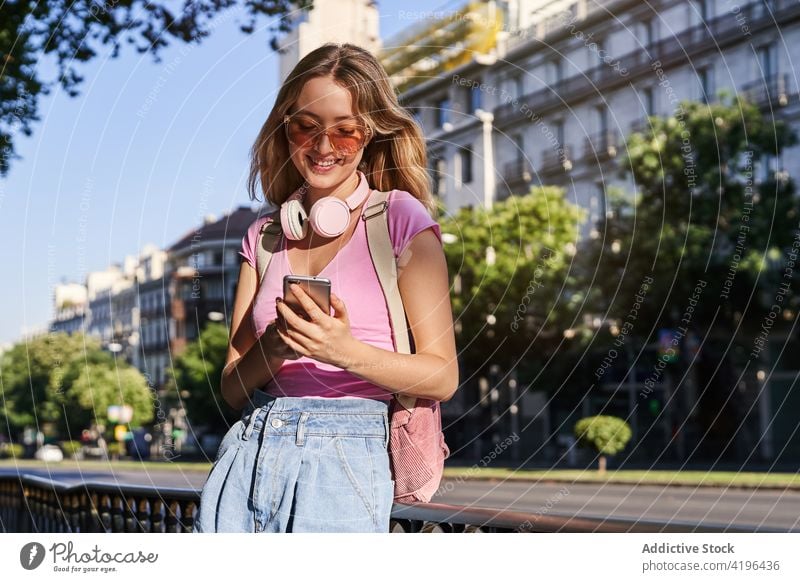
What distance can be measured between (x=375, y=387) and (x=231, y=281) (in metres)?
1.09

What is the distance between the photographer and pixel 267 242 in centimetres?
253

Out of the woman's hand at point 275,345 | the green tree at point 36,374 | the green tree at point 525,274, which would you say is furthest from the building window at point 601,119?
the woman's hand at point 275,345

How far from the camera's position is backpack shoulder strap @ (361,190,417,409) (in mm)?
2314

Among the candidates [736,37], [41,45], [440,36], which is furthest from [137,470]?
[736,37]

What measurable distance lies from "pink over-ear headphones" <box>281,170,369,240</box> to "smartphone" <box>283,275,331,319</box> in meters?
0.39

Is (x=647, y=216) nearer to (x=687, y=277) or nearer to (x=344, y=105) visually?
(x=687, y=277)

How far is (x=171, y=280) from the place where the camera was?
3.66 metres

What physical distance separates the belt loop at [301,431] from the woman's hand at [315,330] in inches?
8.5

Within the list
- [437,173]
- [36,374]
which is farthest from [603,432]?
[36,374]

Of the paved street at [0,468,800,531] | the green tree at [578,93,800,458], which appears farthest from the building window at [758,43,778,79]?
the paved street at [0,468,800,531]

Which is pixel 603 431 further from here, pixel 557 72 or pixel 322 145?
pixel 322 145

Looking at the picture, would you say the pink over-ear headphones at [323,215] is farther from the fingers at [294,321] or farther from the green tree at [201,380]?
the green tree at [201,380]

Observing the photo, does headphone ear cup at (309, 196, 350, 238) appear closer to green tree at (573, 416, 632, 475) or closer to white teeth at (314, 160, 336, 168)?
white teeth at (314, 160, 336, 168)

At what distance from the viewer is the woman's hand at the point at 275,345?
7.06ft
